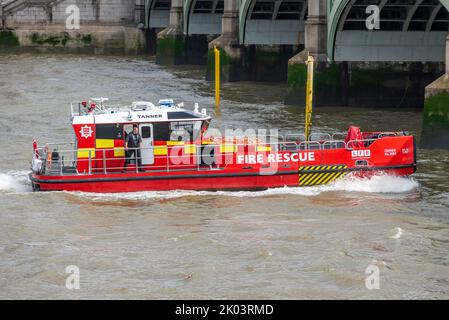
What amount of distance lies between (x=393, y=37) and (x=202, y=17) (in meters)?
20.2

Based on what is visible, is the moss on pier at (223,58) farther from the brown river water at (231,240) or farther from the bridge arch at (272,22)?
the brown river water at (231,240)

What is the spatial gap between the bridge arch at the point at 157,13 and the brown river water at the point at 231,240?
37.6m

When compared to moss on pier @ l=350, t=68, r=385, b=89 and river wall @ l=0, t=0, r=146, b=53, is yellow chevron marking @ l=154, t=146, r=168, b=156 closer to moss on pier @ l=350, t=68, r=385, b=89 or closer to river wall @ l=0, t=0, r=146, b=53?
moss on pier @ l=350, t=68, r=385, b=89

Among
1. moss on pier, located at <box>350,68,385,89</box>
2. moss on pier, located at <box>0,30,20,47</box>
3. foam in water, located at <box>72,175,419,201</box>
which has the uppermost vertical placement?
moss on pier, located at <box>0,30,20,47</box>

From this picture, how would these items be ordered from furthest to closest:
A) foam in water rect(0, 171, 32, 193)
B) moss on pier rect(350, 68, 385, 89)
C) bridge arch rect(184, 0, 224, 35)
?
bridge arch rect(184, 0, 224, 35)
moss on pier rect(350, 68, 385, 89)
foam in water rect(0, 171, 32, 193)

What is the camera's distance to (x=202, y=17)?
59625 millimetres

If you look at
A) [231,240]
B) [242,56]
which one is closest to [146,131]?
[231,240]

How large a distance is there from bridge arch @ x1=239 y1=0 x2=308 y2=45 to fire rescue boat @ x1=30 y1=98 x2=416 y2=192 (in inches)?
964

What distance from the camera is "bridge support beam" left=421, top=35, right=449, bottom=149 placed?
30.6 meters

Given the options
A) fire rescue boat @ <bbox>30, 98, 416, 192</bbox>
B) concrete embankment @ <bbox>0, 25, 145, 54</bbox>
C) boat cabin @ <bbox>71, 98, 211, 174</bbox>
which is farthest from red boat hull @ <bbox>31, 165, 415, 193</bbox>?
concrete embankment @ <bbox>0, 25, 145, 54</bbox>

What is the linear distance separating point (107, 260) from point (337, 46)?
22.5m

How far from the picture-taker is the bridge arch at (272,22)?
49.8m

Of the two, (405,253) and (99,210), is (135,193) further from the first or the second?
(405,253)

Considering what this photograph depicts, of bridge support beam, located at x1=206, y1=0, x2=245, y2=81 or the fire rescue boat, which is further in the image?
bridge support beam, located at x1=206, y1=0, x2=245, y2=81
